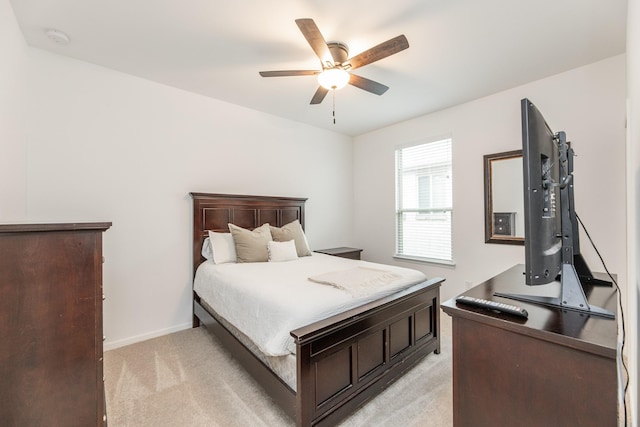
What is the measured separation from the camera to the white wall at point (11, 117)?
1794 mm

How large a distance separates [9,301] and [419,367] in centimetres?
255

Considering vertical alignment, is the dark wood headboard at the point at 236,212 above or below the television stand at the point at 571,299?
above

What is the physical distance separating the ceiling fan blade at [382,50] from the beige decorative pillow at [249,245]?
78.1 inches

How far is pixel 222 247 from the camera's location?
3.05 m

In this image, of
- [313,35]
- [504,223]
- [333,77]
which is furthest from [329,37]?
[504,223]

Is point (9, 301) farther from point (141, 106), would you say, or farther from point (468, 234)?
point (468, 234)

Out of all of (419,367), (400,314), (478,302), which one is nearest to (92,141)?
(400,314)

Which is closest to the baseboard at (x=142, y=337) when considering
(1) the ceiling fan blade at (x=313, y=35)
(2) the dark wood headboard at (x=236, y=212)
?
(2) the dark wood headboard at (x=236, y=212)

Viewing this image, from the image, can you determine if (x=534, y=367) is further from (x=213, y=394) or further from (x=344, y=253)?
(x=344, y=253)

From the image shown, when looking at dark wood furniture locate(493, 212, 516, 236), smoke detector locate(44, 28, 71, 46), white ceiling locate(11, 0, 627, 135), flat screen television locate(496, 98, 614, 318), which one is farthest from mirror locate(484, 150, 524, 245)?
smoke detector locate(44, 28, 71, 46)

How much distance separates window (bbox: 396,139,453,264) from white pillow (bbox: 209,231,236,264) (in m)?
2.50

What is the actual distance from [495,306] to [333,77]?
6.32 feet

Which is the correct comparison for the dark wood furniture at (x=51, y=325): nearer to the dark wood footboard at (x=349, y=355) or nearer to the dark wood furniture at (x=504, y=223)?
the dark wood footboard at (x=349, y=355)

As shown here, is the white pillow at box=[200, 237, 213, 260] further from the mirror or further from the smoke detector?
the mirror
